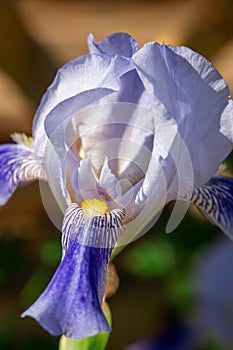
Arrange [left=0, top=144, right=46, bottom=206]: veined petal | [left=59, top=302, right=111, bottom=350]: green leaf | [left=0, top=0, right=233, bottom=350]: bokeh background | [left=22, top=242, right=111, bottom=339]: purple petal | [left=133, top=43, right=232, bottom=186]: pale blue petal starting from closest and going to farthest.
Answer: [left=22, top=242, right=111, bottom=339]: purple petal < [left=133, top=43, right=232, bottom=186]: pale blue petal < [left=59, top=302, right=111, bottom=350]: green leaf < [left=0, top=144, right=46, bottom=206]: veined petal < [left=0, top=0, right=233, bottom=350]: bokeh background

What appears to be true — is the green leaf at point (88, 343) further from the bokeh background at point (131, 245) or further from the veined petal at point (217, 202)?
the bokeh background at point (131, 245)

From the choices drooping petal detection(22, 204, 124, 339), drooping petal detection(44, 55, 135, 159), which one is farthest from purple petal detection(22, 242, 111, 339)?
drooping petal detection(44, 55, 135, 159)

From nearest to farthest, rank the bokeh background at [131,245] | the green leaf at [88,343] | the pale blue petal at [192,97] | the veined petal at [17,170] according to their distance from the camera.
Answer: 1. the pale blue petal at [192,97]
2. the green leaf at [88,343]
3. the veined petal at [17,170]
4. the bokeh background at [131,245]

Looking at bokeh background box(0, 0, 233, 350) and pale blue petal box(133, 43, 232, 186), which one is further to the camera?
bokeh background box(0, 0, 233, 350)

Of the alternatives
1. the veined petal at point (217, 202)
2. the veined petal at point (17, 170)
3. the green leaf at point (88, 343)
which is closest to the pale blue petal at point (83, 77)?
the veined petal at point (17, 170)

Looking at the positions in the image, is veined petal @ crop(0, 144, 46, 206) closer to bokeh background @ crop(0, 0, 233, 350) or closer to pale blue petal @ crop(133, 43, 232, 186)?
pale blue petal @ crop(133, 43, 232, 186)


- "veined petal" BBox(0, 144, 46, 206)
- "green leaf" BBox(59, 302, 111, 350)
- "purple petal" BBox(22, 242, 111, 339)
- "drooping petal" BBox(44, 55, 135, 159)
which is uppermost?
"drooping petal" BBox(44, 55, 135, 159)

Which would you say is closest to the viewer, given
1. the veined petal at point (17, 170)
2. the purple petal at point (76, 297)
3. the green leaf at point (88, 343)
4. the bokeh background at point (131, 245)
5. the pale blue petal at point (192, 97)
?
the purple petal at point (76, 297)
